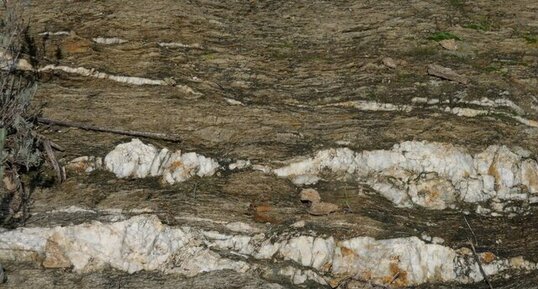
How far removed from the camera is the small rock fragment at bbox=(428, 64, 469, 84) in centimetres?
702

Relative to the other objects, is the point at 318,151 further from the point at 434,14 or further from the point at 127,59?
the point at 434,14

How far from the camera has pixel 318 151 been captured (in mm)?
6113

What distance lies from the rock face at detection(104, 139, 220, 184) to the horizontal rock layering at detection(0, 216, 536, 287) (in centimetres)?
74

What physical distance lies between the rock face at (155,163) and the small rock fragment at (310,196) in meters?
0.75

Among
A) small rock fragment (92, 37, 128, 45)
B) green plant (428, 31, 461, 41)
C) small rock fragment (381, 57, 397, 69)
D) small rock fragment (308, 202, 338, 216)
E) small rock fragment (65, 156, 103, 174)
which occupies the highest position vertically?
small rock fragment (92, 37, 128, 45)

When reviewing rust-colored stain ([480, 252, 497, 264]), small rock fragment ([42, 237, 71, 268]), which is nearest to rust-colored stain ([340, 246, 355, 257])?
rust-colored stain ([480, 252, 497, 264])

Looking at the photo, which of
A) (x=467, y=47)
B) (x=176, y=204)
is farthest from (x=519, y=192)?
(x=176, y=204)

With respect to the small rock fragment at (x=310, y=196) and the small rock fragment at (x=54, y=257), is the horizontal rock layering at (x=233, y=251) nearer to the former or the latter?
the small rock fragment at (x=54, y=257)

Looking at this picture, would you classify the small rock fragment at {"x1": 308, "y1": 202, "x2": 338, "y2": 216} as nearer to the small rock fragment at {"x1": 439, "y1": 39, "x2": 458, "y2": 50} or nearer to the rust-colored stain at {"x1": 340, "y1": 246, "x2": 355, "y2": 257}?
the rust-colored stain at {"x1": 340, "y1": 246, "x2": 355, "y2": 257}

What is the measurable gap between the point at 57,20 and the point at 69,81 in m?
1.24

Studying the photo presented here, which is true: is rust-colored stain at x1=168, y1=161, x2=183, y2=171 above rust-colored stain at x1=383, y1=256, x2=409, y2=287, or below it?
above

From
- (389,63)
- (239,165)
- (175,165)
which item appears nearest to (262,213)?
(239,165)

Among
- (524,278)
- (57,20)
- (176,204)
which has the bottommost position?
(524,278)

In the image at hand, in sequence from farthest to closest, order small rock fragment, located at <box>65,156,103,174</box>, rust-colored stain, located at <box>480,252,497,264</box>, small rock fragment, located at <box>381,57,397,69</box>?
small rock fragment, located at <box>381,57,397,69</box>
small rock fragment, located at <box>65,156,103,174</box>
rust-colored stain, located at <box>480,252,497,264</box>
